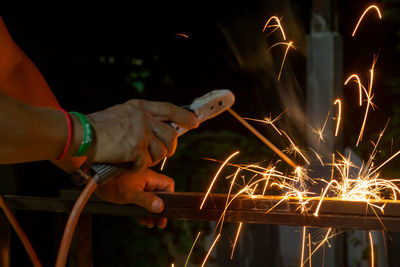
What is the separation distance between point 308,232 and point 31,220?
1.62 meters

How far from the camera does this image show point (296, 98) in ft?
8.52

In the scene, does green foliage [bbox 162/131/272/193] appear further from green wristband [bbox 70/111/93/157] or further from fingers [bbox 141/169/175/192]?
green wristband [bbox 70/111/93/157]

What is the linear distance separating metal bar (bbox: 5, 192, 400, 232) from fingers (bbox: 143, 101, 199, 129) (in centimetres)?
26

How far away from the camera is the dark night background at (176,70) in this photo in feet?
9.52

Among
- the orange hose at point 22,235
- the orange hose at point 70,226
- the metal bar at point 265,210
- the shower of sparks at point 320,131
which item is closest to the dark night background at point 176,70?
the shower of sparks at point 320,131

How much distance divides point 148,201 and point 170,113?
0.33 metres

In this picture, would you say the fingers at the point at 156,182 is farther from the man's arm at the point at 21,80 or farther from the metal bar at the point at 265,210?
the man's arm at the point at 21,80

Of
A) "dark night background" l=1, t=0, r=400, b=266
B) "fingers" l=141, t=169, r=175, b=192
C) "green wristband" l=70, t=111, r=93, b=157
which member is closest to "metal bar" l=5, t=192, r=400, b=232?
"fingers" l=141, t=169, r=175, b=192

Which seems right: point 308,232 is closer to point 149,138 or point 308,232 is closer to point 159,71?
point 149,138

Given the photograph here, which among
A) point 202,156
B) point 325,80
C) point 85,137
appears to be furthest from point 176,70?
point 85,137

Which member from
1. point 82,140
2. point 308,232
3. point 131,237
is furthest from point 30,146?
point 131,237

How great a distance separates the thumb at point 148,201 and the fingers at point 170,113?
0.99ft

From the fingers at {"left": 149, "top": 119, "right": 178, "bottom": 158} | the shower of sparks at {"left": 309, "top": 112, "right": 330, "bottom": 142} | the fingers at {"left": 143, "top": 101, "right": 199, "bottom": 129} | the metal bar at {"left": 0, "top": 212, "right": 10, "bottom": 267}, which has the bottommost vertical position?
the metal bar at {"left": 0, "top": 212, "right": 10, "bottom": 267}

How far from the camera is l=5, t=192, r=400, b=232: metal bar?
3.79 ft
